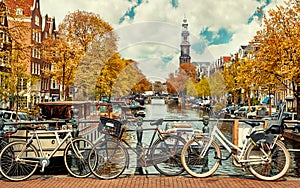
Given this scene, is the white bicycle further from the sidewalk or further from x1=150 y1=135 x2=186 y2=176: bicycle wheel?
x1=150 y1=135 x2=186 y2=176: bicycle wheel

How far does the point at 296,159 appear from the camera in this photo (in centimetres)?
1547

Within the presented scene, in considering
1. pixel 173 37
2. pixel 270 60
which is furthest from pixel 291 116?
pixel 173 37

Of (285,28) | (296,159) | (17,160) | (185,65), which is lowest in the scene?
(296,159)

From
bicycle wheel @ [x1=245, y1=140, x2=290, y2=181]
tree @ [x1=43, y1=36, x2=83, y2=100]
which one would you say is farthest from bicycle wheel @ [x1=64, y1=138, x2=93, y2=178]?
tree @ [x1=43, y1=36, x2=83, y2=100]

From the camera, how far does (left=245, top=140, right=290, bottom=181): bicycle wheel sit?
779 centimetres

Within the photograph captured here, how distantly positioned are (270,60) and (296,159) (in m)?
15.1

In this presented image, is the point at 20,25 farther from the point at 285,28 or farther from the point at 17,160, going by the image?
the point at 285,28

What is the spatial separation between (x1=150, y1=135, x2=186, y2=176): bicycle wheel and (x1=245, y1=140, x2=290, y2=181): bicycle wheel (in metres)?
1.38

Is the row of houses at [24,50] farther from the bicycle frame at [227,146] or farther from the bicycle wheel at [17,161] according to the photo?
the bicycle frame at [227,146]

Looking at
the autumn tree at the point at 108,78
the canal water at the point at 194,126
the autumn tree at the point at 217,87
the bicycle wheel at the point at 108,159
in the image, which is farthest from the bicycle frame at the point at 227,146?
the autumn tree at the point at 108,78

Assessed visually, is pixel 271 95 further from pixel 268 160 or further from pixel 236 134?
pixel 268 160

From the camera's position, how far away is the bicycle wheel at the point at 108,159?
26.3ft

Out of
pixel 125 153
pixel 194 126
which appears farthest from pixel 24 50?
pixel 125 153

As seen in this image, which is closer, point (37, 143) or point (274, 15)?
point (37, 143)
